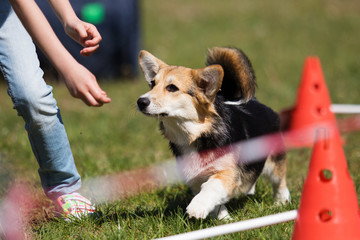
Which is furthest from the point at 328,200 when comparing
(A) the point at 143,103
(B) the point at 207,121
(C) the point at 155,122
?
(C) the point at 155,122

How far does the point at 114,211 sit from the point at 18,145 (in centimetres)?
217

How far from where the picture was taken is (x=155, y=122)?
6.18m

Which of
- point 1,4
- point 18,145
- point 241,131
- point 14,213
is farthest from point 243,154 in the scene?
point 18,145

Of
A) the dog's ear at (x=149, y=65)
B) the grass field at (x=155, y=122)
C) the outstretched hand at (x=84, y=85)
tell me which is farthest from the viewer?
the dog's ear at (x=149, y=65)

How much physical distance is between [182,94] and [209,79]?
22 centimetres

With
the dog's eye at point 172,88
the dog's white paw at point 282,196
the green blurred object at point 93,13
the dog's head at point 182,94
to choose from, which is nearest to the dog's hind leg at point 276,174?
the dog's white paw at point 282,196

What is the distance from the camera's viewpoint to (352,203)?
2.51 metres

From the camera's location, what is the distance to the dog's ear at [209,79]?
9.87 ft

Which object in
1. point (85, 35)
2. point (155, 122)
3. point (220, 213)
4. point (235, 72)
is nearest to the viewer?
point (85, 35)

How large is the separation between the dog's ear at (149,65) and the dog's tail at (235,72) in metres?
0.41

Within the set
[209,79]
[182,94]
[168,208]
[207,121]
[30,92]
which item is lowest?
[168,208]

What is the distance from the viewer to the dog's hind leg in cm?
367

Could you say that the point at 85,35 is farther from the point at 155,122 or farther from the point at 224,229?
the point at 155,122

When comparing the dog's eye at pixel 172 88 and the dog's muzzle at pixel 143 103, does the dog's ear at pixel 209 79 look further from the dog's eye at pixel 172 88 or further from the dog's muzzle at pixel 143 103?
the dog's muzzle at pixel 143 103
